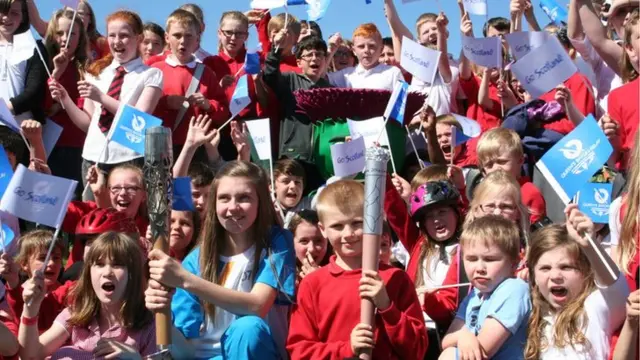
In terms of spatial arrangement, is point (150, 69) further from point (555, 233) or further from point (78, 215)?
point (555, 233)

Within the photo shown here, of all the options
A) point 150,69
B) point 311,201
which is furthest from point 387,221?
point 150,69

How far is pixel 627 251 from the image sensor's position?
4.86 m

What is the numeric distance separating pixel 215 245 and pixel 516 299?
1519 millimetres

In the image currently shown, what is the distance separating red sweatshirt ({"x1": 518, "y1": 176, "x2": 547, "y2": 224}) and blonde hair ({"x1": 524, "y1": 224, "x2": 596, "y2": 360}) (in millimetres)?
1775

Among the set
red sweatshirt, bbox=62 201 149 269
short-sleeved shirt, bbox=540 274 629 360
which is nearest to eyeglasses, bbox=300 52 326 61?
red sweatshirt, bbox=62 201 149 269

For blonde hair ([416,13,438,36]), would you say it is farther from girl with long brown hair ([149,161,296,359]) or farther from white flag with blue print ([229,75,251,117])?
girl with long brown hair ([149,161,296,359])

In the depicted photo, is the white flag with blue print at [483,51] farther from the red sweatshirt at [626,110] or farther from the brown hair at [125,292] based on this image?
the brown hair at [125,292]

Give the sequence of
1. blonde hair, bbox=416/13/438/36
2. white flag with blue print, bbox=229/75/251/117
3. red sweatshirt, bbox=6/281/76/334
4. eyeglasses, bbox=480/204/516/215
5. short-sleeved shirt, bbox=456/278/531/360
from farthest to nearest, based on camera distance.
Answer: blonde hair, bbox=416/13/438/36 → white flag with blue print, bbox=229/75/251/117 → red sweatshirt, bbox=6/281/76/334 → eyeglasses, bbox=480/204/516/215 → short-sleeved shirt, bbox=456/278/531/360

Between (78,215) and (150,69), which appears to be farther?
(150,69)

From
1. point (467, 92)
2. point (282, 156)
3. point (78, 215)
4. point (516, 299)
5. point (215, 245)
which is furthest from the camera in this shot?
point (467, 92)

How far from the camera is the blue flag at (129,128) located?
24.2 ft

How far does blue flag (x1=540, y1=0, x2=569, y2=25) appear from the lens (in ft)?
31.7

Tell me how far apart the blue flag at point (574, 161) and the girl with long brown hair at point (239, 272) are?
1.38m

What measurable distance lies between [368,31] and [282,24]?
0.78 m
